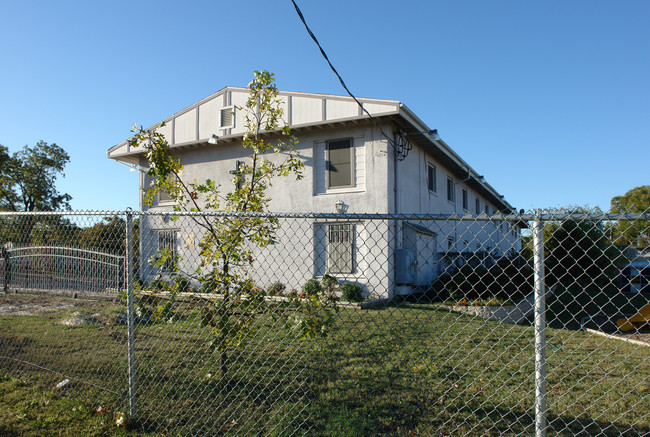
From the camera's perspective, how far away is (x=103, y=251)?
5715mm

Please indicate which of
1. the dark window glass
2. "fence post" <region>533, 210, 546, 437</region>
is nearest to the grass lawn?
"fence post" <region>533, 210, 546, 437</region>

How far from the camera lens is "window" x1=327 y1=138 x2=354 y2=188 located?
12.8 meters

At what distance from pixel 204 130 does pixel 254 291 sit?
12242 mm

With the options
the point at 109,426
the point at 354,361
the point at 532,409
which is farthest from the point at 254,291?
the point at 532,409

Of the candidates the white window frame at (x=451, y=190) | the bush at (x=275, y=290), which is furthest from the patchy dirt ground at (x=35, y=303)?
the white window frame at (x=451, y=190)

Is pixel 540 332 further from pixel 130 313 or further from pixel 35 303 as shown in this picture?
pixel 35 303

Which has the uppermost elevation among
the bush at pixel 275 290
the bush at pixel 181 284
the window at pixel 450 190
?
the window at pixel 450 190

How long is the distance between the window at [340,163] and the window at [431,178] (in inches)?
149

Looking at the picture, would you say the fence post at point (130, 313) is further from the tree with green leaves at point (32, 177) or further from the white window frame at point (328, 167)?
the tree with green leaves at point (32, 177)

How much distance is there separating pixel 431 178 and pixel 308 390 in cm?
1259

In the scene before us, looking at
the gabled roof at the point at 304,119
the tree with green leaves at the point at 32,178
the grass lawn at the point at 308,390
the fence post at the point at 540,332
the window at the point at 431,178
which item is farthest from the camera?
the tree with green leaves at the point at 32,178

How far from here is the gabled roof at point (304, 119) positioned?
474 inches

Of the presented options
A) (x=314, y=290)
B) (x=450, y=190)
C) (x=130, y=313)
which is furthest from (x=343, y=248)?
(x=130, y=313)

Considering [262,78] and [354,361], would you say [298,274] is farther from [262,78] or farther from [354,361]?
[262,78]
